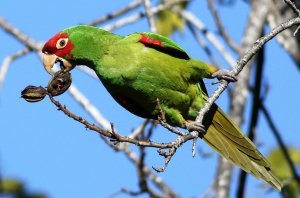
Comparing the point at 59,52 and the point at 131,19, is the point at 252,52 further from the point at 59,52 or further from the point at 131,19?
the point at 131,19

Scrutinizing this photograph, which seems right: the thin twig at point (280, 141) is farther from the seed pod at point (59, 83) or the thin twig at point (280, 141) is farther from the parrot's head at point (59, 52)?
the seed pod at point (59, 83)

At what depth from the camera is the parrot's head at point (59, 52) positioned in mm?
5660

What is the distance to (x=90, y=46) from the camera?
5648 millimetres

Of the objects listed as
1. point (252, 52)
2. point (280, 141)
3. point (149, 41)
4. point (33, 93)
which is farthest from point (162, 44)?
point (280, 141)

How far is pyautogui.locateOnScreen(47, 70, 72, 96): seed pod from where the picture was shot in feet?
16.2

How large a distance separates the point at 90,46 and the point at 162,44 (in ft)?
1.88

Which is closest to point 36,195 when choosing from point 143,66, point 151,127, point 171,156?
point 151,127

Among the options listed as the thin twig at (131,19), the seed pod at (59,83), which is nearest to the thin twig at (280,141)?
the thin twig at (131,19)

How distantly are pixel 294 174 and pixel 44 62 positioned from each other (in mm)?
2754

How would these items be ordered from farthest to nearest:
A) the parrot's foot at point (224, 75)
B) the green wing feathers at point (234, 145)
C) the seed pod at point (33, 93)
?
the green wing feathers at point (234, 145)
the parrot's foot at point (224, 75)
the seed pod at point (33, 93)

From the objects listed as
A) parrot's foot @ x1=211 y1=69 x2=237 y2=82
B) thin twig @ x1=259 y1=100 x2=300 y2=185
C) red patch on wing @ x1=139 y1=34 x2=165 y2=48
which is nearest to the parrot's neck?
→ red patch on wing @ x1=139 y1=34 x2=165 y2=48

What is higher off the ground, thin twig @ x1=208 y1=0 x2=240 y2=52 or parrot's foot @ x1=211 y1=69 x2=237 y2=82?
thin twig @ x1=208 y1=0 x2=240 y2=52

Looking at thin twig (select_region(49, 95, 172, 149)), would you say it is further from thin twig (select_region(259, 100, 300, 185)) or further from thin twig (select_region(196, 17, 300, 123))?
thin twig (select_region(259, 100, 300, 185))

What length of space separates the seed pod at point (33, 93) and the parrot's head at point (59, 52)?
97cm
